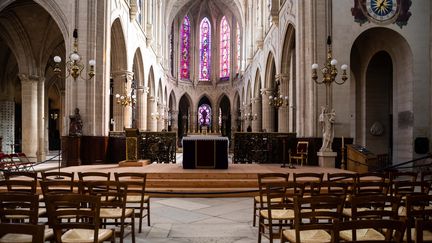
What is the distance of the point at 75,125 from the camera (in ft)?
45.4

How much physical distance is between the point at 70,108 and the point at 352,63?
44.2 feet

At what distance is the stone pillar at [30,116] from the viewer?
1814 centimetres

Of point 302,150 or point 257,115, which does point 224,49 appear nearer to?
point 257,115

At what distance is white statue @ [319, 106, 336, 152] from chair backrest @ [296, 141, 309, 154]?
706mm

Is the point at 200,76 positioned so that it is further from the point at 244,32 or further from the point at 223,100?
the point at 244,32

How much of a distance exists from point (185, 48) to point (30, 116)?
27.2 meters

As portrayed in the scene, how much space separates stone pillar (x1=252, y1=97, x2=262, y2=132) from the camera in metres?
29.8

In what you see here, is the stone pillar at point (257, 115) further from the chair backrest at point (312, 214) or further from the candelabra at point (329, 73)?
the chair backrest at point (312, 214)

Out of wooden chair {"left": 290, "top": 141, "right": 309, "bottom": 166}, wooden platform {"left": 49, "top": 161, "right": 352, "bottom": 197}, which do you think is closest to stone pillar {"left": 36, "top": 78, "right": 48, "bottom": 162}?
wooden platform {"left": 49, "top": 161, "right": 352, "bottom": 197}

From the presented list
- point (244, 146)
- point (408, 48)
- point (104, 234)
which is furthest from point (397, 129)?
point (104, 234)

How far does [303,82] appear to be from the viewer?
15164 millimetres

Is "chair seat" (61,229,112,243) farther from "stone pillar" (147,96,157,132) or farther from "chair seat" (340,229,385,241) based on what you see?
"stone pillar" (147,96,157,132)

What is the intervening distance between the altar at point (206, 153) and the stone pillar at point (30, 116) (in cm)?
998

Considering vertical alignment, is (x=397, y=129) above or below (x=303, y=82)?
below
